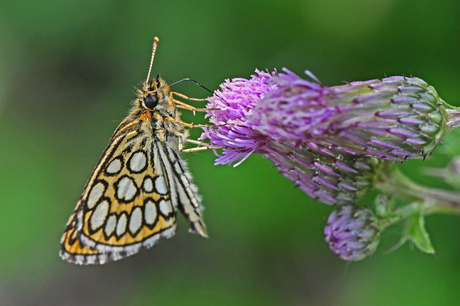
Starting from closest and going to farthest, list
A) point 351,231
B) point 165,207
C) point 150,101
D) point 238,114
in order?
point 238,114 → point 351,231 → point 150,101 → point 165,207

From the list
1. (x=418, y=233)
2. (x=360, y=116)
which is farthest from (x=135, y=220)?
(x=418, y=233)

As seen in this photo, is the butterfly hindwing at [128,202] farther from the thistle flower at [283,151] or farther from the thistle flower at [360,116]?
the thistle flower at [360,116]

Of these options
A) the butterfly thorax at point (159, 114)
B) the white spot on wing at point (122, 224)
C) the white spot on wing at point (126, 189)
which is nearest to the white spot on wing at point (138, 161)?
the white spot on wing at point (126, 189)

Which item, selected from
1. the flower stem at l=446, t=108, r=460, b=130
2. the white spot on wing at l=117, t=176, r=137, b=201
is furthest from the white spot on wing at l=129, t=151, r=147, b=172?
the flower stem at l=446, t=108, r=460, b=130

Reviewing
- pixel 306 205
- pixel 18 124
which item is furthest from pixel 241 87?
pixel 18 124

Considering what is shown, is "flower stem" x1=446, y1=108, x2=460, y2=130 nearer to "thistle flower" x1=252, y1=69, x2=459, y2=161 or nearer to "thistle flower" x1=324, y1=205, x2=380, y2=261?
"thistle flower" x1=252, y1=69, x2=459, y2=161

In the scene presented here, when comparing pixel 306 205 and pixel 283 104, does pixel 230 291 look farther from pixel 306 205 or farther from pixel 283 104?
pixel 283 104

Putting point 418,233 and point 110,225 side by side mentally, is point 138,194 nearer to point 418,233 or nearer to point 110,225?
point 110,225
